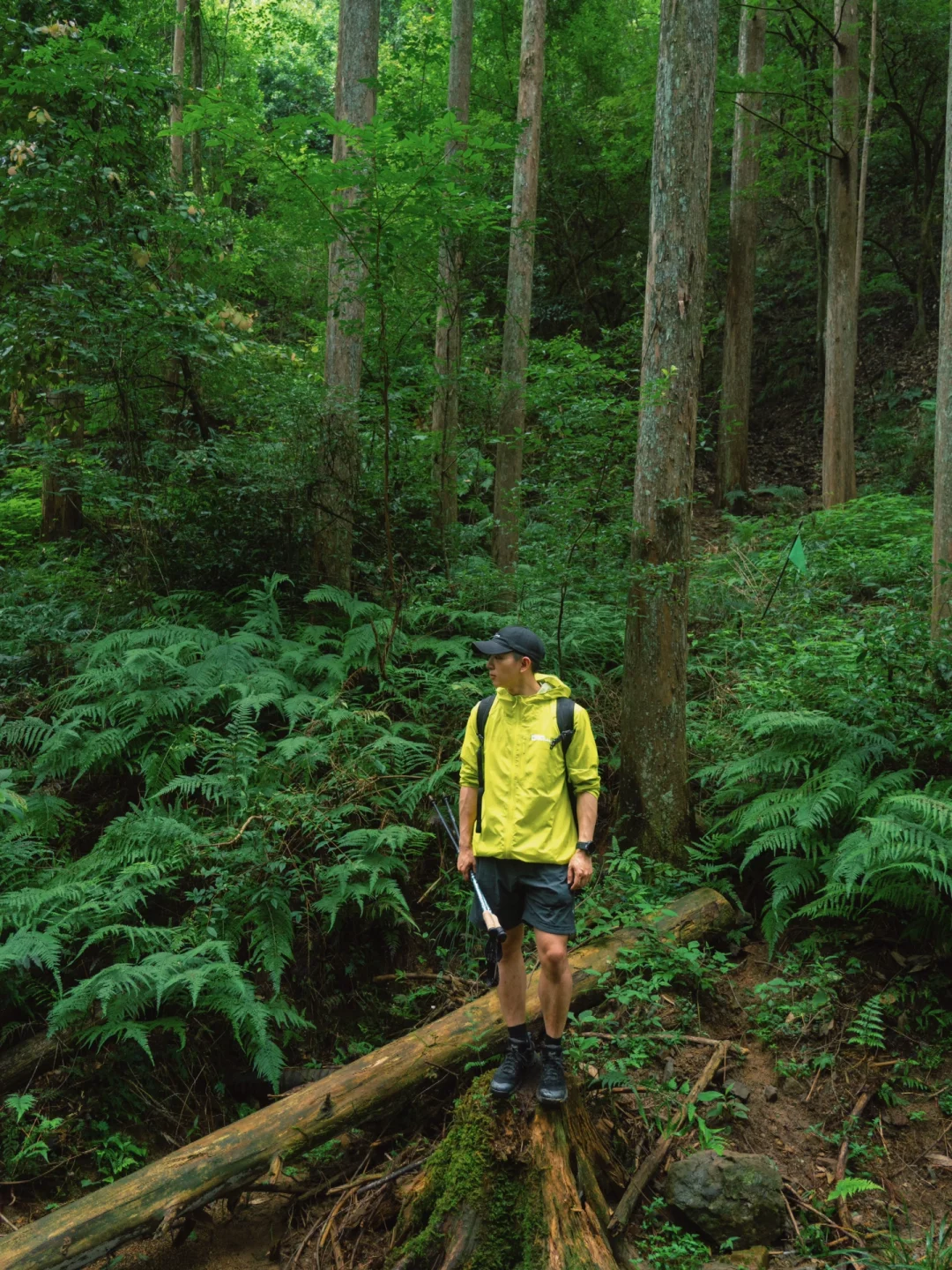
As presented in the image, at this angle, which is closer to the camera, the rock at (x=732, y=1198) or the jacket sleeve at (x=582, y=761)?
the rock at (x=732, y=1198)

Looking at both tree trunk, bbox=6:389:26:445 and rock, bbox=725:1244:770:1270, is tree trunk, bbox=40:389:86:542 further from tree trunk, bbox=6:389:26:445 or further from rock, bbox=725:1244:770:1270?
rock, bbox=725:1244:770:1270

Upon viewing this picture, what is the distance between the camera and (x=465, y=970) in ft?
18.5

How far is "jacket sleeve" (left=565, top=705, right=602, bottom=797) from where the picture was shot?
3998 millimetres

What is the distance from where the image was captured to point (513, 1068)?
3861 mm

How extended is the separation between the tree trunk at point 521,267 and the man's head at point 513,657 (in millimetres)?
6767

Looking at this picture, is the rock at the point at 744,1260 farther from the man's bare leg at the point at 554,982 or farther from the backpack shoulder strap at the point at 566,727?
the backpack shoulder strap at the point at 566,727

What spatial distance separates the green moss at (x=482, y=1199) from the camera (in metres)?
3.50

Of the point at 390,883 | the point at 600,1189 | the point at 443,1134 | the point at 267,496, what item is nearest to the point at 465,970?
the point at 390,883

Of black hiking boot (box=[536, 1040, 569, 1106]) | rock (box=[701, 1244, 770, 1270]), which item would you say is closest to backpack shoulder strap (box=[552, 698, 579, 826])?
black hiking boot (box=[536, 1040, 569, 1106])

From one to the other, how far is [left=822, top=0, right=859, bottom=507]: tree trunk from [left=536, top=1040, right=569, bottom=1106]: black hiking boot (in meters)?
10.7

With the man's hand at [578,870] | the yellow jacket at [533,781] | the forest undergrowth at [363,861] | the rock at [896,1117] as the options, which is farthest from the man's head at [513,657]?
the rock at [896,1117]

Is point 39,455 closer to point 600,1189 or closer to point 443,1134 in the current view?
point 443,1134

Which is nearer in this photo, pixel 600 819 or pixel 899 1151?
pixel 899 1151

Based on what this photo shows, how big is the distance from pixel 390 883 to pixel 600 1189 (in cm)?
218
